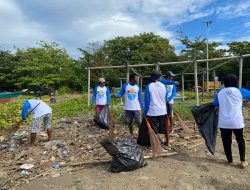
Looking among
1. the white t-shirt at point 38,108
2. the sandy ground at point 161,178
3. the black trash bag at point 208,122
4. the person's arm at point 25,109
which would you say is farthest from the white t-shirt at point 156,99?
the person's arm at point 25,109

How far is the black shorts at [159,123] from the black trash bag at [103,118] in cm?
220

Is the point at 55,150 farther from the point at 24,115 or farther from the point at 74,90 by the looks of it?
the point at 74,90

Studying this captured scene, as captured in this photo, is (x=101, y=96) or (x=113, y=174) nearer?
(x=113, y=174)

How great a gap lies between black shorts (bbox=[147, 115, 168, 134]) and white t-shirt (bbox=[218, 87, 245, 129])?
3.85 feet

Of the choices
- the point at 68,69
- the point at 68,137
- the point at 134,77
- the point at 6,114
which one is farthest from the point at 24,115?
the point at 68,69

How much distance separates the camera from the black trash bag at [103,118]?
7.41 metres

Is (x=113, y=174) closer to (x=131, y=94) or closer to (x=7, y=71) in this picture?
(x=131, y=94)

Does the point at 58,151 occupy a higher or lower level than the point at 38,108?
lower

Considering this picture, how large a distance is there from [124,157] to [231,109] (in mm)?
1822

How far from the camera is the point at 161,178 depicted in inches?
167

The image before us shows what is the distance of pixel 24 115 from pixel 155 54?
26342mm

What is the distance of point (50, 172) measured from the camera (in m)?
4.70

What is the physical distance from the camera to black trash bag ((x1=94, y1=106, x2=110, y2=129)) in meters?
7.41

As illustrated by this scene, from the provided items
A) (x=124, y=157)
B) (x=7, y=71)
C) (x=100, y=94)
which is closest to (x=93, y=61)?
(x=7, y=71)
